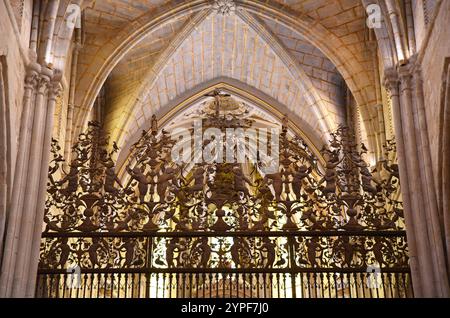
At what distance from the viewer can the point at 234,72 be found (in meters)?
16.9

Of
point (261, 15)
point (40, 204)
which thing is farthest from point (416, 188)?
point (261, 15)

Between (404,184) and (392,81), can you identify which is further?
(392,81)

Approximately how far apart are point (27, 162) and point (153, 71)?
677 centimetres

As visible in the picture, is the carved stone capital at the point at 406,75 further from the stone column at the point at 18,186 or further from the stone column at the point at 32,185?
the stone column at the point at 18,186

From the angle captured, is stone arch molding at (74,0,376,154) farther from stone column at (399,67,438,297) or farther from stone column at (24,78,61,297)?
stone column at (399,67,438,297)

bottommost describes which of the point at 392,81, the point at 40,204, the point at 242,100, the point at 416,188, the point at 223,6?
the point at 40,204

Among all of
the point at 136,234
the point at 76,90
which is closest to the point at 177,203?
the point at 136,234

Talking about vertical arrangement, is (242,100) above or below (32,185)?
above

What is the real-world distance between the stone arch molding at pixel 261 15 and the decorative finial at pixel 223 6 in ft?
0.33

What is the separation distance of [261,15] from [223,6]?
2.40ft

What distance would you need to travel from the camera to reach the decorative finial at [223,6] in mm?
14289

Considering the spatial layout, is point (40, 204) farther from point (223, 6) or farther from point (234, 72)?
point (234, 72)

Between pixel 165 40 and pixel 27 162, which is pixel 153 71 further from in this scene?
pixel 27 162
